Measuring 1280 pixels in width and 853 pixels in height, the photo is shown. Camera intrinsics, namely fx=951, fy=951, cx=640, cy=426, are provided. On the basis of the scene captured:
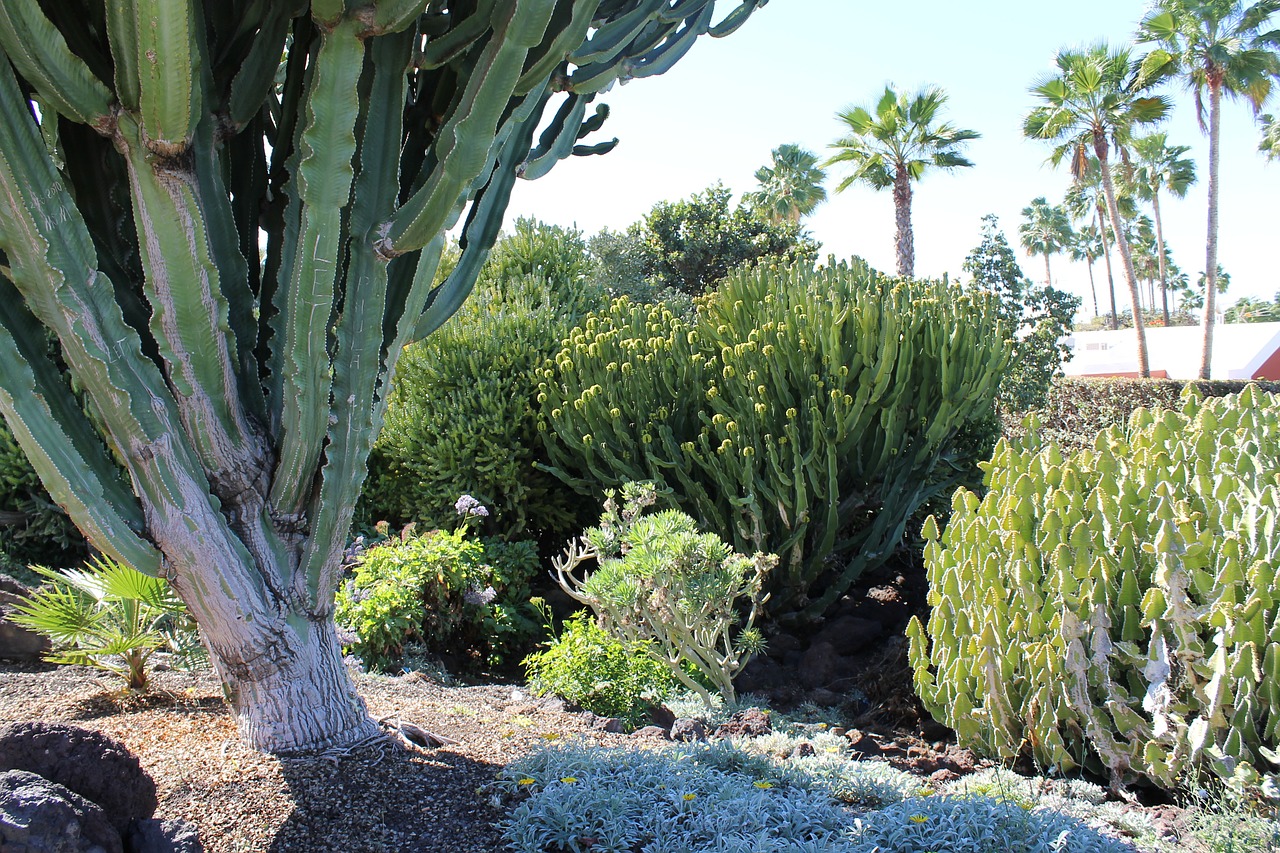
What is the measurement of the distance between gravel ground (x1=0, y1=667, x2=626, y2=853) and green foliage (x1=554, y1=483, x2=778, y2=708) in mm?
917

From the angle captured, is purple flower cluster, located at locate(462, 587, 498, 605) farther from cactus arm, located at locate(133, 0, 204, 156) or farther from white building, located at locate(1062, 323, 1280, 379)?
white building, located at locate(1062, 323, 1280, 379)

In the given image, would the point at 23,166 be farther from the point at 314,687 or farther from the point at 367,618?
the point at 367,618

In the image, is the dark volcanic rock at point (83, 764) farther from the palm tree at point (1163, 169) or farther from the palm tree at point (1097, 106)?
the palm tree at point (1163, 169)

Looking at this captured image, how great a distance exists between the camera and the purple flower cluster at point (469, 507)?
694 centimetres

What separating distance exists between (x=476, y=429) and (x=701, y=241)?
998 centimetres

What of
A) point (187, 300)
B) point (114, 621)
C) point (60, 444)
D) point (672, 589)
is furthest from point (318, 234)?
point (672, 589)

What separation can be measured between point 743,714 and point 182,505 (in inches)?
115

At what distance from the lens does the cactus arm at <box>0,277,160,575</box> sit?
2375 millimetres

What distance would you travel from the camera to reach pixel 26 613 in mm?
4020

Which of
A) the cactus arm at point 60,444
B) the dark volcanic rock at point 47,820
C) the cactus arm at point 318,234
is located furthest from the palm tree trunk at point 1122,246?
the dark volcanic rock at point 47,820

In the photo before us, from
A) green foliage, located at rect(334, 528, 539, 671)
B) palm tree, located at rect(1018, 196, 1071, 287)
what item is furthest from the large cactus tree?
palm tree, located at rect(1018, 196, 1071, 287)

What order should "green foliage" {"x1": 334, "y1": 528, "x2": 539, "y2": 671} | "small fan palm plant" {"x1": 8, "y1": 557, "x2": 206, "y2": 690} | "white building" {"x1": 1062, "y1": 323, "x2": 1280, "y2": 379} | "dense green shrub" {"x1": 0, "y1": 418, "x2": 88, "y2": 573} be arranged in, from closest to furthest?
1. "small fan palm plant" {"x1": 8, "y1": 557, "x2": 206, "y2": 690}
2. "green foliage" {"x1": 334, "y1": 528, "x2": 539, "y2": 671}
3. "dense green shrub" {"x1": 0, "y1": 418, "x2": 88, "y2": 573}
4. "white building" {"x1": 1062, "y1": 323, "x2": 1280, "y2": 379}

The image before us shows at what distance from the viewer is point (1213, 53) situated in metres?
22.4

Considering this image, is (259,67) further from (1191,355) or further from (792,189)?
(1191,355)
